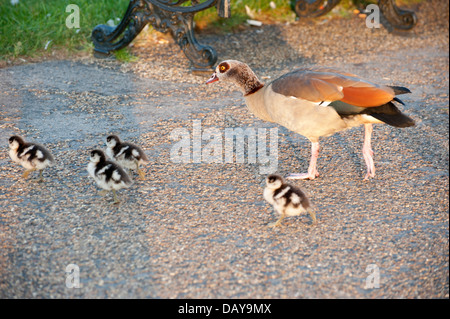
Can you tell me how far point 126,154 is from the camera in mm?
4699

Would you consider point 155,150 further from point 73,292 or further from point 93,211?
point 73,292

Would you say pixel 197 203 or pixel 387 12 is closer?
pixel 197 203

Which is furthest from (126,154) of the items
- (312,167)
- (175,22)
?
(175,22)

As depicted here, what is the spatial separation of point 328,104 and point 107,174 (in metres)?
1.87

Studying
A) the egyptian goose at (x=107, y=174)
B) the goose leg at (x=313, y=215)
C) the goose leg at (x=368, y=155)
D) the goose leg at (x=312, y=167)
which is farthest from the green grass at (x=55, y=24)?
the goose leg at (x=313, y=215)

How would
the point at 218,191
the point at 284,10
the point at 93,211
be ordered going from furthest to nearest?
1. the point at 284,10
2. the point at 218,191
3. the point at 93,211

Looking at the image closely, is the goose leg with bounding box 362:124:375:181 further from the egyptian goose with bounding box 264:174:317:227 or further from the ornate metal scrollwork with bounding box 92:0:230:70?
the ornate metal scrollwork with bounding box 92:0:230:70

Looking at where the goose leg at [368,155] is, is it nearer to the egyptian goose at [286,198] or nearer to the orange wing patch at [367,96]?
the orange wing patch at [367,96]

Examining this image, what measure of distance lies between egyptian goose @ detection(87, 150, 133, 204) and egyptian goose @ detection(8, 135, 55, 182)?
1.44ft

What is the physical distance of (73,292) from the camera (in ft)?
11.2

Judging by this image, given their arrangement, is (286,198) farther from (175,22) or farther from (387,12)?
(387,12)

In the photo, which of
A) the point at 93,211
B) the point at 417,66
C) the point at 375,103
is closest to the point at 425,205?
the point at 375,103

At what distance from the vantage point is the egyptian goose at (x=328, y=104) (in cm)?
439
